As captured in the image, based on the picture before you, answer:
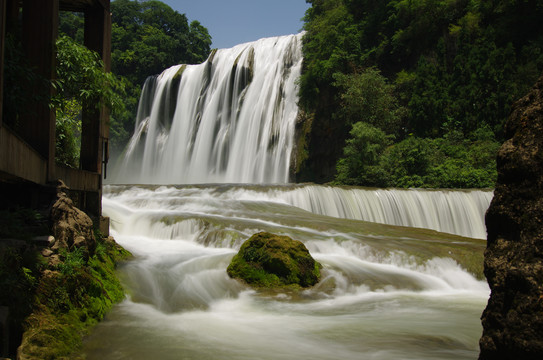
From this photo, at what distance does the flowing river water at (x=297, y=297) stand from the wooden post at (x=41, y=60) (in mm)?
2616

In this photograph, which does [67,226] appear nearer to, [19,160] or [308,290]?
[19,160]

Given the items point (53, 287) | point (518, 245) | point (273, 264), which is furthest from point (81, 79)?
point (518, 245)

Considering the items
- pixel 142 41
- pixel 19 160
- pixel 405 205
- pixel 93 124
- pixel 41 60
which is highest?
pixel 142 41

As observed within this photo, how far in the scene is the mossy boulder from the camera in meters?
8.20

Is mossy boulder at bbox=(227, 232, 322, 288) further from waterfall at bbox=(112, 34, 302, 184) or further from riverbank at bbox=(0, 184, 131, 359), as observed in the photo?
waterfall at bbox=(112, 34, 302, 184)

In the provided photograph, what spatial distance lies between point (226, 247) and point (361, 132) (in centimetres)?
1565

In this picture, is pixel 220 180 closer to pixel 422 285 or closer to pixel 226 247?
pixel 226 247

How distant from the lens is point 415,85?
27828mm

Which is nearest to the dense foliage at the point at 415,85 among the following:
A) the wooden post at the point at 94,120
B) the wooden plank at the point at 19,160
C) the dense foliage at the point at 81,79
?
the wooden post at the point at 94,120

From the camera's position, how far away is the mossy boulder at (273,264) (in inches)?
323

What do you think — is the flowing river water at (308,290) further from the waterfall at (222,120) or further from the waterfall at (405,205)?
the waterfall at (222,120)

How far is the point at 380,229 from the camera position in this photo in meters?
13.3

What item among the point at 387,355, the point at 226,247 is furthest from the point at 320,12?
the point at 387,355

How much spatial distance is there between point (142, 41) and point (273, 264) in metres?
55.4
